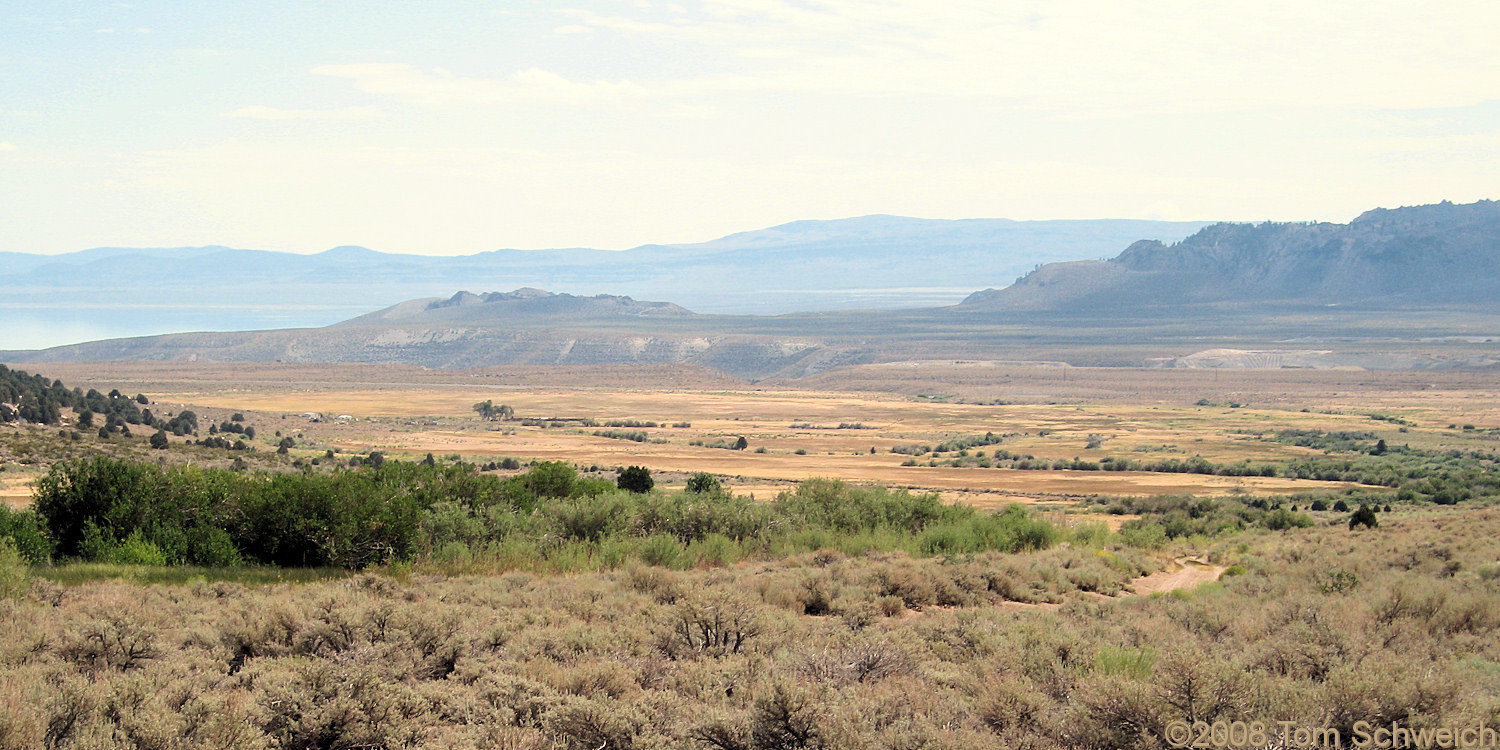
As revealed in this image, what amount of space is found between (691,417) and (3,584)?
254ft

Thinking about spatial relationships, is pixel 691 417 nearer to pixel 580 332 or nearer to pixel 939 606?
pixel 939 606

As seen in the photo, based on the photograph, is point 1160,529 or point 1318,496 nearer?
point 1160,529

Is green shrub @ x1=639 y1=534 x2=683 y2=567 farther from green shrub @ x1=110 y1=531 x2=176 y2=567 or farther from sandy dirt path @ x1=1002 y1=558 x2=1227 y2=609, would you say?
green shrub @ x1=110 y1=531 x2=176 y2=567

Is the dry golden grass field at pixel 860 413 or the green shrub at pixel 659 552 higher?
the green shrub at pixel 659 552

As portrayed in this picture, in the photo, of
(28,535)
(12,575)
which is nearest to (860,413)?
(28,535)

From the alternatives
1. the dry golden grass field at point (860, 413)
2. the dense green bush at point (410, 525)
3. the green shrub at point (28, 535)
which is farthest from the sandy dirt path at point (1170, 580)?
the dry golden grass field at point (860, 413)

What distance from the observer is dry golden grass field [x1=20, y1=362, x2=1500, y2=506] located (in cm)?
4966

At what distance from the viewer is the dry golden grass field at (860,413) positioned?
163 ft

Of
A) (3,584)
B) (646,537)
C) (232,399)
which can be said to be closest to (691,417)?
(232,399)

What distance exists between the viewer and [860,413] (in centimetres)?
9156

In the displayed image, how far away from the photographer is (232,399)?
294ft
